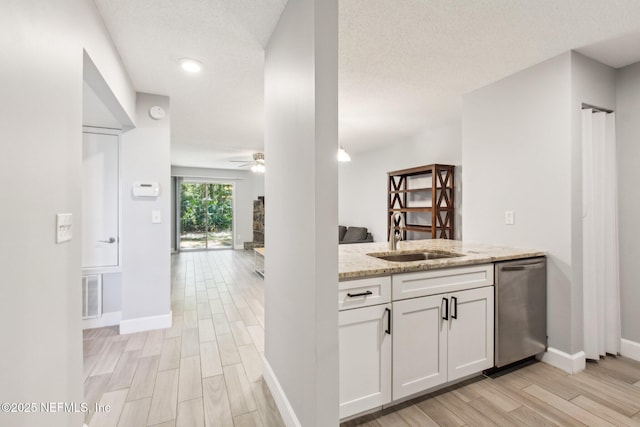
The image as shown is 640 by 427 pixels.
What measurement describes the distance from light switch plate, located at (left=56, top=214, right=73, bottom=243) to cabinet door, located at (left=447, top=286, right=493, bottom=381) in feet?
7.08

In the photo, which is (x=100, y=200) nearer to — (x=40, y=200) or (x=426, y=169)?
(x=40, y=200)

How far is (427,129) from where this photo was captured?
4.58 m

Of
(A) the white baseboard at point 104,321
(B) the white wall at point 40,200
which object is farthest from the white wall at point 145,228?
(B) the white wall at point 40,200

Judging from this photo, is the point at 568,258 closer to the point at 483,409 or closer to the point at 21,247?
the point at 483,409

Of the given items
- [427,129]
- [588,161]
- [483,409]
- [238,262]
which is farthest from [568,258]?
[238,262]

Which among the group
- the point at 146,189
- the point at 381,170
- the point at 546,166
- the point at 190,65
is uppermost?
the point at 190,65

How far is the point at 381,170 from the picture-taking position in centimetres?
585

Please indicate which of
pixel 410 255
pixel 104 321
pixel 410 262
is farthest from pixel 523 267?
pixel 104 321

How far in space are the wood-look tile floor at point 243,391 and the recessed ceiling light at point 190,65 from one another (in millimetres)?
2469

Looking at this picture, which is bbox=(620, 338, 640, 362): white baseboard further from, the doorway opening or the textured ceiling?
the doorway opening

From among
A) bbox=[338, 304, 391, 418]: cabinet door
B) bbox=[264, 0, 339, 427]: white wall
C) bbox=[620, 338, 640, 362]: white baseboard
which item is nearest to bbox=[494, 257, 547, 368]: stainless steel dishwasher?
bbox=[620, 338, 640, 362]: white baseboard

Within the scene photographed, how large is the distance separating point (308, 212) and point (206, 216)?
827cm

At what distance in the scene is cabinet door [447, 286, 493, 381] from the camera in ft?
6.47

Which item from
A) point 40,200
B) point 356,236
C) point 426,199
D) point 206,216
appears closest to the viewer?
point 40,200
